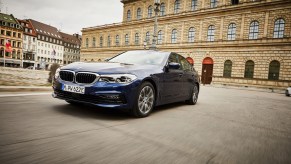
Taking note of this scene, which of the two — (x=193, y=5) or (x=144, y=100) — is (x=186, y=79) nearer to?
(x=144, y=100)

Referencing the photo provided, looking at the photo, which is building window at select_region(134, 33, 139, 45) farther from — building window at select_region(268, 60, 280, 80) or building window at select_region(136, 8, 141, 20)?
building window at select_region(268, 60, 280, 80)

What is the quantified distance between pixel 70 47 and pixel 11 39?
25.9 metres

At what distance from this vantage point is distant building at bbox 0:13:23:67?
6059cm

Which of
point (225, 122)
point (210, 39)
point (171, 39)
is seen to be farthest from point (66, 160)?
point (171, 39)

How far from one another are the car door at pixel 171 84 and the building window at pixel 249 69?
24978 millimetres

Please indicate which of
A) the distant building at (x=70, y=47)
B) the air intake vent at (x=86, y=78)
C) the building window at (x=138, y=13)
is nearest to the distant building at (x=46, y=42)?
the distant building at (x=70, y=47)

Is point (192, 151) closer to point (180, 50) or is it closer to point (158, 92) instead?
point (158, 92)

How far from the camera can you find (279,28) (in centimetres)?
2580

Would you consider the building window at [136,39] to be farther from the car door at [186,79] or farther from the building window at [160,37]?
the car door at [186,79]

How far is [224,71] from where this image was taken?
1162 inches

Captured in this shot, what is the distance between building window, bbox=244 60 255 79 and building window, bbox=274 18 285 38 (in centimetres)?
425

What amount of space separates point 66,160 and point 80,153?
20 cm

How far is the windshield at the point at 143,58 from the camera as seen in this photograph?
16.2 feet

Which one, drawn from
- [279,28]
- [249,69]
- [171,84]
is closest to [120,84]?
[171,84]
